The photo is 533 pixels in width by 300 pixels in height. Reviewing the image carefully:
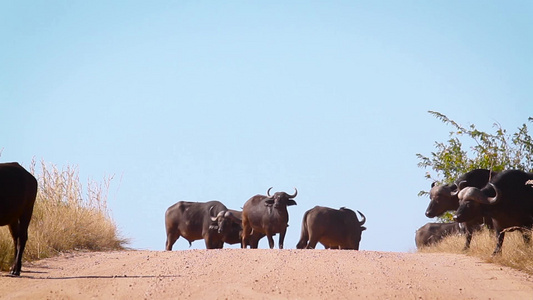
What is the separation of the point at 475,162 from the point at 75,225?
1181 cm

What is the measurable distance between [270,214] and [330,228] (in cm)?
187

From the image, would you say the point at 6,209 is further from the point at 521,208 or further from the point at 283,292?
the point at 521,208

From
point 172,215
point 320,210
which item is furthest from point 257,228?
point 172,215

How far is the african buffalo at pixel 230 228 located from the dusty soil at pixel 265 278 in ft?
31.8

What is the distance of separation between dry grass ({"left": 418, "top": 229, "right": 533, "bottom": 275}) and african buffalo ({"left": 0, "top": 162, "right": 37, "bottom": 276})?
8254 mm

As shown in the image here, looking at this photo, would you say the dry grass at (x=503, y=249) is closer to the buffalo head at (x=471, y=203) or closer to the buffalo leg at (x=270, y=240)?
the buffalo head at (x=471, y=203)

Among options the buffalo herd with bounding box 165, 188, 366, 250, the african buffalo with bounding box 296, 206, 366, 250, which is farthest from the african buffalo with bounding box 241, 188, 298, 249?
the african buffalo with bounding box 296, 206, 366, 250

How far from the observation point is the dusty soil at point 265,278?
31.7 ft

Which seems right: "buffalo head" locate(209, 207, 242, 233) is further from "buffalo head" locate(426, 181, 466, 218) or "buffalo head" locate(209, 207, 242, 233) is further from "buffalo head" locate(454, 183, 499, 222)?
"buffalo head" locate(454, 183, 499, 222)

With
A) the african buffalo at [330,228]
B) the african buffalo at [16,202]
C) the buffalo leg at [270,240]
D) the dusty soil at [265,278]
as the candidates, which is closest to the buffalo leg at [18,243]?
the african buffalo at [16,202]

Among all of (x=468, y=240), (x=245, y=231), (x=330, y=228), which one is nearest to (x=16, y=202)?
(x=468, y=240)

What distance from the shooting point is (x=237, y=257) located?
12.6 metres

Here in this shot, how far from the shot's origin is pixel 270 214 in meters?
21.8

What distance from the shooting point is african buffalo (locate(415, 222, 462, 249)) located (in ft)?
71.3
